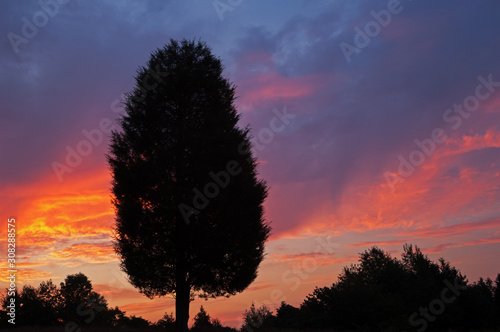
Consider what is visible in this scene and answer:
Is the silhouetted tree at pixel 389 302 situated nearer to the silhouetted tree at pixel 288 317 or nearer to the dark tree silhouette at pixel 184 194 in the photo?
the silhouetted tree at pixel 288 317

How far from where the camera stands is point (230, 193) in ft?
71.9

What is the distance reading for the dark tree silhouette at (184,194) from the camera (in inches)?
833

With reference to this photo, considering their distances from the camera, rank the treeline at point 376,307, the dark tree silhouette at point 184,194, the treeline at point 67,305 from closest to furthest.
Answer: the dark tree silhouette at point 184,194 < the treeline at point 376,307 < the treeline at point 67,305

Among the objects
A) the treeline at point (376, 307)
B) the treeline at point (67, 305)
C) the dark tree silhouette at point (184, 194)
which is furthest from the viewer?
the treeline at point (67, 305)

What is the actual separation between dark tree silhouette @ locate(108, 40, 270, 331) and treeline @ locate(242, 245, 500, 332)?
4.63 metres

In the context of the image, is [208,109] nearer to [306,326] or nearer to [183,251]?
[183,251]

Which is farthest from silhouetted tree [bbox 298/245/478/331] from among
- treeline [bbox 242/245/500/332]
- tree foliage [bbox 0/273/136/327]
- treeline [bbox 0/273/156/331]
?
tree foliage [bbox 0/273/136/327]

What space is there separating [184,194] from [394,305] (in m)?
17.2

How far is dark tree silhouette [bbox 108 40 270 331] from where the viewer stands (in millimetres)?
21156

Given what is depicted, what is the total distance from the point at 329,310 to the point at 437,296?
13511 mm
